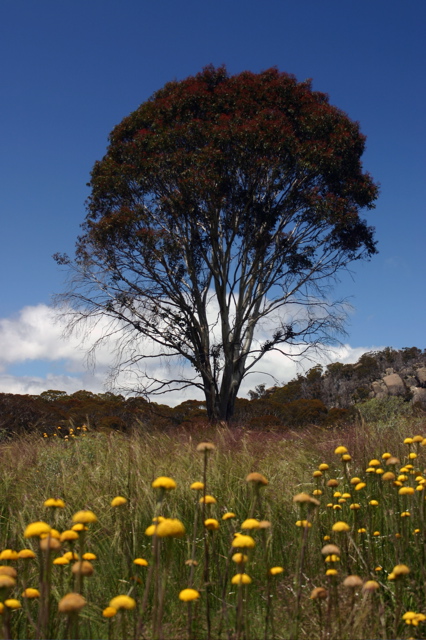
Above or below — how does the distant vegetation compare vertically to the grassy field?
above

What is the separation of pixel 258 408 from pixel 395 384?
1067cm

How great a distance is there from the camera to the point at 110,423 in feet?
51.6

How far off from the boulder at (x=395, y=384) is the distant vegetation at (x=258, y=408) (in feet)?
2.40

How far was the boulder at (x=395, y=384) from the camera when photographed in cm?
2670

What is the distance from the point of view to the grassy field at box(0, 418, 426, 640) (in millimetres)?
2020

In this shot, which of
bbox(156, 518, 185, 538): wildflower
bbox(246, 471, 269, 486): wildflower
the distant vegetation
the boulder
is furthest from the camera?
the boulder

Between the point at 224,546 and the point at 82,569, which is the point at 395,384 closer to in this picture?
the point at 224,546

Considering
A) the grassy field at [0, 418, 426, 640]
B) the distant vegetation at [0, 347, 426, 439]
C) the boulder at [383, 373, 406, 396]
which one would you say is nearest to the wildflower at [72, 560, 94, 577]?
the grassy field at [0, 418, 426, 640]

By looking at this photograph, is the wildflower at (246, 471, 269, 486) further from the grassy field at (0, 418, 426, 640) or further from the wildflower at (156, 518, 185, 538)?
the wildflower at (156, 518, 185, 538)

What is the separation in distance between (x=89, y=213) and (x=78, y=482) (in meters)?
11.5

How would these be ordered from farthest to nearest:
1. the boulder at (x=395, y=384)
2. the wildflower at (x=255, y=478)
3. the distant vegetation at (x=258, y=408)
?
1. the boulder at (x=395, y=384)
2. the distant vegetation at (x=258, y=408)
3. the wildflower at (x=255, y=478)

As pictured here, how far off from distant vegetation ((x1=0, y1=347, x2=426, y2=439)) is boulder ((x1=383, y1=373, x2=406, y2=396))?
730mm

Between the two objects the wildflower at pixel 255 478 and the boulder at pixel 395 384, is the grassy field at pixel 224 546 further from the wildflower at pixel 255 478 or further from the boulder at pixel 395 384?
the boulder at pixel 395 384

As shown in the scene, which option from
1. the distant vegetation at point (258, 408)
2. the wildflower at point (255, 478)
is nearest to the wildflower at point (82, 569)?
the wildflower at point (255, 478)
